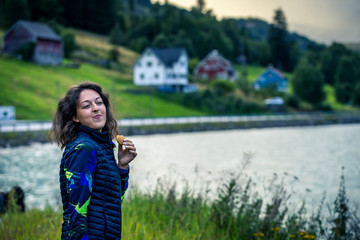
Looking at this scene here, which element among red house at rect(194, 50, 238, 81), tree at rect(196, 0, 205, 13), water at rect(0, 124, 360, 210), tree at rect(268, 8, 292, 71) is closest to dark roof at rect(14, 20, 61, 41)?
red house at rect(194, 50, 238, 81)

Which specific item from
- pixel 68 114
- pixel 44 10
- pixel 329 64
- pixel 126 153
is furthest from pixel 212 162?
pixel 329 64

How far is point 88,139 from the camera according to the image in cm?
324

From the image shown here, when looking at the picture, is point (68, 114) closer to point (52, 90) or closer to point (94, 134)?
point (94, 134)

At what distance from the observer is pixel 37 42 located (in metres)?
66.2

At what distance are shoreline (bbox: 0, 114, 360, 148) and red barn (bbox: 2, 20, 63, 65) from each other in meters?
30.9

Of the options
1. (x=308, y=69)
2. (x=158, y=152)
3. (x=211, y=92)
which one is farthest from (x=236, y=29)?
(x=158, y=152)

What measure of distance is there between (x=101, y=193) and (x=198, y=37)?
103m

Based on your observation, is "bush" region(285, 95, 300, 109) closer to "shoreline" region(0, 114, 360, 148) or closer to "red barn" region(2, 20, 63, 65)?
"shoreline" region(0, 114, 360, 148)

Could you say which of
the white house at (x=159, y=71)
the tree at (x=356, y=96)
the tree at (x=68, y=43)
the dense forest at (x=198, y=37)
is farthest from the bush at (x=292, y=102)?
the tree at (x=68, y=43)

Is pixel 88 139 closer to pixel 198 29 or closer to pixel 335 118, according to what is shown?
pixel 335 118

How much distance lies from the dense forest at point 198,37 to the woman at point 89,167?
7055 cm

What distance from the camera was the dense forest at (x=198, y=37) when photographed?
82.2 metres

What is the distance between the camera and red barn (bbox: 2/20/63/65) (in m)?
66.2

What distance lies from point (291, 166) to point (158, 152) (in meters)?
9.76
